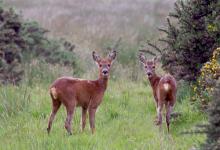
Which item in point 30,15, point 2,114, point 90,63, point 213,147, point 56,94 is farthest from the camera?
point 30,15

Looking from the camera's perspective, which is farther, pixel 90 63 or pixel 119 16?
pixel 119 16

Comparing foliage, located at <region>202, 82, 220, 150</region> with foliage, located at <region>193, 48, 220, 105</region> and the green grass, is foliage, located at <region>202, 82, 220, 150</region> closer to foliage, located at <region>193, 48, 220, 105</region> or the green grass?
the green grass

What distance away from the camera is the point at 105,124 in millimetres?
11359

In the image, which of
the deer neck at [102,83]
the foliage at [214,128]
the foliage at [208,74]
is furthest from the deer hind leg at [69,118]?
the foliage at [214,128]

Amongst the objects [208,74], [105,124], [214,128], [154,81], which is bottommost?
[105,124]

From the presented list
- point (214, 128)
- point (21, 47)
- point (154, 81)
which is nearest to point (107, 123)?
point (154, 81)

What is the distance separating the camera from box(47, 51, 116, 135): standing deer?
34.0ft

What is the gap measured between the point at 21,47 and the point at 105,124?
8364 millimetres

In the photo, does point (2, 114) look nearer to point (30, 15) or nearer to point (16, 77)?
point (16, 77)

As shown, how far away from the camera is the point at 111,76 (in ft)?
56.9

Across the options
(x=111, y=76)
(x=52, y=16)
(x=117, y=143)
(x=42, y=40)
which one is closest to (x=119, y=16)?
(x=52, y=16)

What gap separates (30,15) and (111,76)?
1409 centimetres

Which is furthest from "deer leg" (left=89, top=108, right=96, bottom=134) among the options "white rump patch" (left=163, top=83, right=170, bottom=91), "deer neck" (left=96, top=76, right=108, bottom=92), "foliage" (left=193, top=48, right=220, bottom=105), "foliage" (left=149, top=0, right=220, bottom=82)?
"foliage" (left=149, top=0, right=220, bottom=82)

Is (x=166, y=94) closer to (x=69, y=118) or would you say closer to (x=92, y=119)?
(x=92, y=119)
